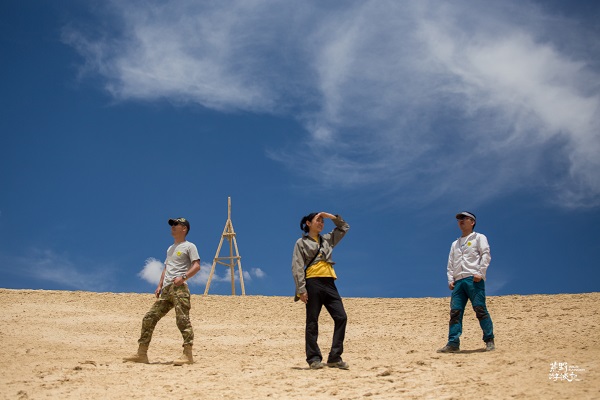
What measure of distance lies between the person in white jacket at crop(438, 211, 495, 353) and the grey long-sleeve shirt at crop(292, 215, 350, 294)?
1949 millimetres

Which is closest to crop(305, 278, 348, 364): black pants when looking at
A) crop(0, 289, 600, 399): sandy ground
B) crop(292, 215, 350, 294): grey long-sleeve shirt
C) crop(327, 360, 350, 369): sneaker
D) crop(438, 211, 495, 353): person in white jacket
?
crop(327, 360, 350, 369): sneaker

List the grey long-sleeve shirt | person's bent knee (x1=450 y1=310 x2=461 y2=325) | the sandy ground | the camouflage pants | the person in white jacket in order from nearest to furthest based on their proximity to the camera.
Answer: the sandy ground < the grey long-sleeve shirt < the camouflage pants < the person in white jacket < person's bent knee (x1=450 y1=310 x2=461 y2=325)

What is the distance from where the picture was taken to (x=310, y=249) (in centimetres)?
775

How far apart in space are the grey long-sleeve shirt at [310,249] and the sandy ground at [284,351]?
1.19 m

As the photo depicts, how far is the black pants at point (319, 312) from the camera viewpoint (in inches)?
302

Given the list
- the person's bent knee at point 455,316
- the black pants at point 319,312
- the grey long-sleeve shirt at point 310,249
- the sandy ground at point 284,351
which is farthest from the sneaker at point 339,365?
the person's bent knee at point 455,316

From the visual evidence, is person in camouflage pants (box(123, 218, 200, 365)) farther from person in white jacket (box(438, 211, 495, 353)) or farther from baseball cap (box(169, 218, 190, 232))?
person in white jacket (box(438, 211, 495, 353))

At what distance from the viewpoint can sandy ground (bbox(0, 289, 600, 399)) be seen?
6.45 metres

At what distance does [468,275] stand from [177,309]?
421 centimetres

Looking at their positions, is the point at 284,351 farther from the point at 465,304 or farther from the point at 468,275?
the point at 468,275

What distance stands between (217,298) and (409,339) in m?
8.90

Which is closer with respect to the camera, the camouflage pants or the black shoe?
the black shoe

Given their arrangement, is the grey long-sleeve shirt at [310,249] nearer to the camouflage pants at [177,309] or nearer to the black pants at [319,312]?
the black pants at [319,312]

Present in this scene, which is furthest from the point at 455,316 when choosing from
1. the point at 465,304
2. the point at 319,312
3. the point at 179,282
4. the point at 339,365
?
the point at 179,282
